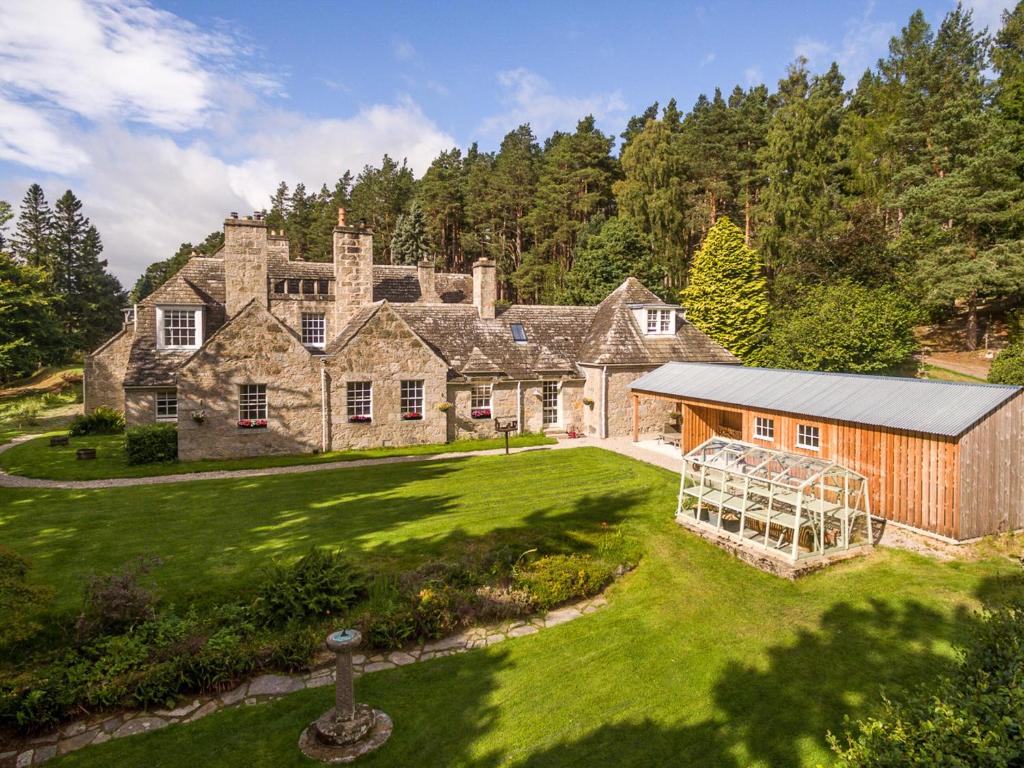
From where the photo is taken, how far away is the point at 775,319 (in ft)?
134

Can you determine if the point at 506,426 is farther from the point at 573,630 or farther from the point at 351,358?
the point at 573,630

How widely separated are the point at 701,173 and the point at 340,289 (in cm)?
4369

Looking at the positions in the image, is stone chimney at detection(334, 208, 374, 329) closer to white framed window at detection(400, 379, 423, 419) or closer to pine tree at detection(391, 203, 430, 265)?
white framed window at detection(400, 379, 423, 419)

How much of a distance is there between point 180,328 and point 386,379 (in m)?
11.2

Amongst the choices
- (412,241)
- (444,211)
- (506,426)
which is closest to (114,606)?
(506,426)

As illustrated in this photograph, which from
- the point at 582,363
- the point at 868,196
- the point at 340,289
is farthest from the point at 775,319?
the point at 340,289

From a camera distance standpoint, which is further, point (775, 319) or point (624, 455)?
point (775, 319)

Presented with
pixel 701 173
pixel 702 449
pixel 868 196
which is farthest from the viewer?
pixel 701 173

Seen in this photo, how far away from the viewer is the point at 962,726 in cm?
435

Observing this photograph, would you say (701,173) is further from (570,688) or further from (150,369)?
(570,688)

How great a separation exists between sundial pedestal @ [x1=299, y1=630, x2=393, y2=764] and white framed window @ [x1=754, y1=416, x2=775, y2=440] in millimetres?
16653

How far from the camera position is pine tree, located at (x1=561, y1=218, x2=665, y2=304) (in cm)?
4812

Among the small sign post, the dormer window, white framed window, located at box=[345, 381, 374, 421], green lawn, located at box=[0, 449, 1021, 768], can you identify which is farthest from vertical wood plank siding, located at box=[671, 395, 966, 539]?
white framed window, located at box=[345, 381, 374, 421]

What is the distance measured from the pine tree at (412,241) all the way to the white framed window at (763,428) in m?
47.7
